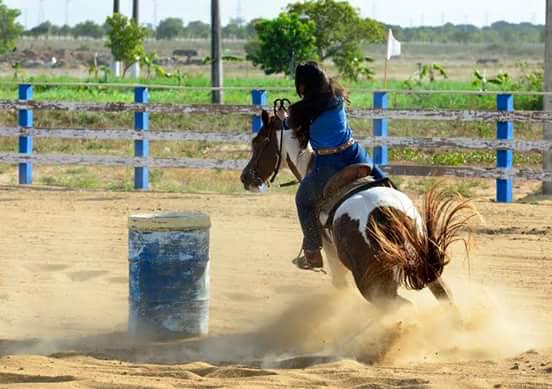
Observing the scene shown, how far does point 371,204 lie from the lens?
6891 millimetres

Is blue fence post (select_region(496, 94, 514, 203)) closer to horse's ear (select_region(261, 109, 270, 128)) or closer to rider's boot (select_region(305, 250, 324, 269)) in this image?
horse's ear (select_region(261, 109, 270, 128))

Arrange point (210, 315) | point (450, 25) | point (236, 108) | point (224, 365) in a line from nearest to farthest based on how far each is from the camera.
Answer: point (224, 365)
point (210, 315)
point (236, 108)
point (450, 25)

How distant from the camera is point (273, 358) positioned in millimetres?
7074

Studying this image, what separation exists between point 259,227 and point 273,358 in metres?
5.51

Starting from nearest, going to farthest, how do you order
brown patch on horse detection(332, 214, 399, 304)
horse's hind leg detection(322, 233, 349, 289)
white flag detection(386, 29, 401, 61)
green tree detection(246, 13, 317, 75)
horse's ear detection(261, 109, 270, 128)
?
1. brown patch on horse detection(332, 214, 399, 304)
2. horse's hind leg detection(322, 233, 349, 289)
3. horse's ear detection(261, 109, 270, 128)
4. white flag detection(386, 29, 401, 61)
5. green tree detection(246, 13, 317, 75)

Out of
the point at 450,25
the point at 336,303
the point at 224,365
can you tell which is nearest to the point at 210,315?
the point at 336,303

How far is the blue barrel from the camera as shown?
754 cm

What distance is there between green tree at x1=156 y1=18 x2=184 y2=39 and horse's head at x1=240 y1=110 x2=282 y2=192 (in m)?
136

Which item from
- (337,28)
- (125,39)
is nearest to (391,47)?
(125,39)

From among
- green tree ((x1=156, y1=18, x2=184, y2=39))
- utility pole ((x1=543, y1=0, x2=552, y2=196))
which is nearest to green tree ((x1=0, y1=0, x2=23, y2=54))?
green tree ((x1=156, y1=18, x2=184, y2=39))

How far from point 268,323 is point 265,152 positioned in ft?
3.83

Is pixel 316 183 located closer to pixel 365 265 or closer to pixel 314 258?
pixel 314 258

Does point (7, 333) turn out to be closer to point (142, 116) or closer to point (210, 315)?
point (210, 315)

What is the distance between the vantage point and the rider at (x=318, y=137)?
24.3 feet
